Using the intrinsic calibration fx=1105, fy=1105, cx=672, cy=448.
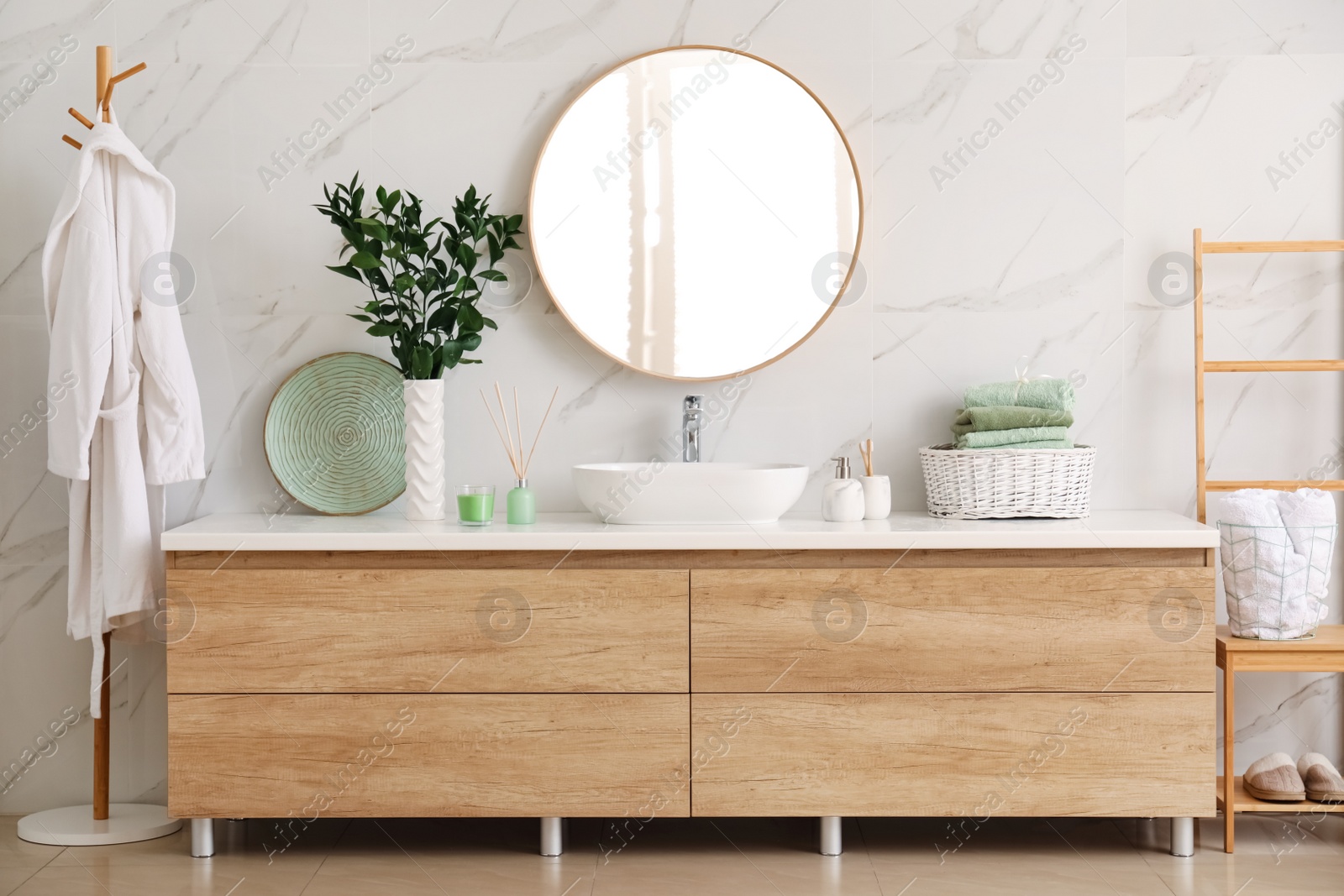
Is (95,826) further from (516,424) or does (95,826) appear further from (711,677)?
(711,677)

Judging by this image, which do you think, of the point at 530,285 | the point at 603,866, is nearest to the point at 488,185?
the point at 530,285

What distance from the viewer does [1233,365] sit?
2430 mm

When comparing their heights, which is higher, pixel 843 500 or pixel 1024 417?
pixel 1024 417

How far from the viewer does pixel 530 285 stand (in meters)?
2.57

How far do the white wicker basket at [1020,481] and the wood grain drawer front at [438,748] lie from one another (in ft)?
2.39

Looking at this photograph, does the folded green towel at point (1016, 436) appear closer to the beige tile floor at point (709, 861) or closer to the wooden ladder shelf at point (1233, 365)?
the wooden ladder shelf at point (1233, 365)

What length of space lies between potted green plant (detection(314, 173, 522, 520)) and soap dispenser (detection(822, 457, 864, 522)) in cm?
80

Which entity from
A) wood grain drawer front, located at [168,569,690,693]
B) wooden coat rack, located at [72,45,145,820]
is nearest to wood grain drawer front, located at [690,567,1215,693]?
wood grain drawer front, located at [168,569,690,693]

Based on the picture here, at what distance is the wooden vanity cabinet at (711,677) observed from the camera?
2.14 metres

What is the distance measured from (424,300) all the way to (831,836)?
1424mm

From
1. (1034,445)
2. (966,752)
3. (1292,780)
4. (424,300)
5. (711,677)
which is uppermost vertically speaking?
(424,300)

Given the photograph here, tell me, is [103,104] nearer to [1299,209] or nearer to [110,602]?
[110,602]

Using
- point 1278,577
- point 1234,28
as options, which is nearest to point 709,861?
point 1278,577

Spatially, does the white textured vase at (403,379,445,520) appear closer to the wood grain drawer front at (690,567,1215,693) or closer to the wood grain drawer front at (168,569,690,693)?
the wood grain drawer front at (168,569,690,693)
